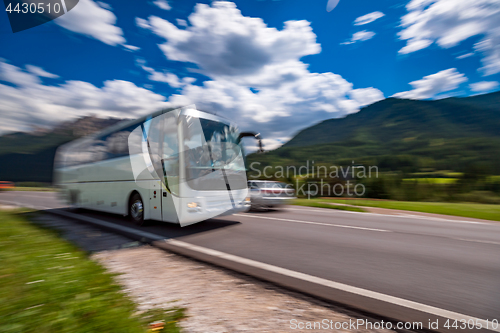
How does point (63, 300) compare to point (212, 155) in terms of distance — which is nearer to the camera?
point (63, 300)

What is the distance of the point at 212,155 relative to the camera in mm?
7324

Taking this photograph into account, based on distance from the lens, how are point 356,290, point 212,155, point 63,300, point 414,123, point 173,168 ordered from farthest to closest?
point 414,123 < point 212,155 < point 173,168 < point 356,290 < point 63,300

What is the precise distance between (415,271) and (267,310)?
8.78 ft

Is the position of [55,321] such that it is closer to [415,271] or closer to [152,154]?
[415,271]

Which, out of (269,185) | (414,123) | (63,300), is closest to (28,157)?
(269,185)

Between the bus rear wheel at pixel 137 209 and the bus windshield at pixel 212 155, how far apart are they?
2256mm

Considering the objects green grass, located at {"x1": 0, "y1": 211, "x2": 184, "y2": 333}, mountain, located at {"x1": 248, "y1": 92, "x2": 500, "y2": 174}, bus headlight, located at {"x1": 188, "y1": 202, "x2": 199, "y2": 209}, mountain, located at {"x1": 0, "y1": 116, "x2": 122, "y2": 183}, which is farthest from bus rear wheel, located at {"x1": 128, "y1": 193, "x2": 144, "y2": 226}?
mountain, located at {"x1": 248, "y1": 92, "x2": 500, "y2": 174}

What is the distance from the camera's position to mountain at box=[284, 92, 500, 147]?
A: 13250 cm

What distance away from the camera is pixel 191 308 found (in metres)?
2.85

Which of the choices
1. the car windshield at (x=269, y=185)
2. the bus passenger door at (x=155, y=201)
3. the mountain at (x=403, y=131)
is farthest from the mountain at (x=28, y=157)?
the bus passenger door at (x=155, y=201)

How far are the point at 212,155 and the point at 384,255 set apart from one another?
4.71 meters

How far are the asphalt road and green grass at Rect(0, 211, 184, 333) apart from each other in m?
2.32

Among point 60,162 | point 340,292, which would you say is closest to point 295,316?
point 340,292

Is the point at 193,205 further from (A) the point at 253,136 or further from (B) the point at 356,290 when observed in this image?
(B) the point at 356,290
